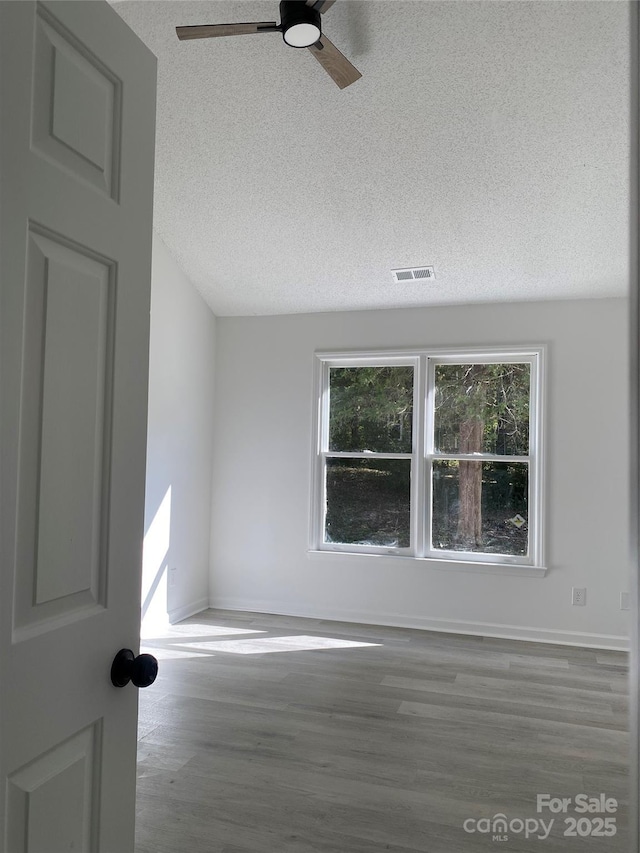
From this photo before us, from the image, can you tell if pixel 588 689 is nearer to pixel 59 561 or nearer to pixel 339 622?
pixel 339 622

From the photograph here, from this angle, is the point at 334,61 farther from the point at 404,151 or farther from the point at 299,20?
the point at 404,151

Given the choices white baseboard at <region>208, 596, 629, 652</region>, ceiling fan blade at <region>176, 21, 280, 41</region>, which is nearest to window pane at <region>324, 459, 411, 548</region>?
white baseboard at <region>208, 596, 629, 652</region>

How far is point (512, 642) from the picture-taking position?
15.0ft

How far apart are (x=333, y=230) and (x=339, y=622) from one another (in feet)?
9.74

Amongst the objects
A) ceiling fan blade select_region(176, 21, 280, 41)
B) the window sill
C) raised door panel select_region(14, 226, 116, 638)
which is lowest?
the window sill

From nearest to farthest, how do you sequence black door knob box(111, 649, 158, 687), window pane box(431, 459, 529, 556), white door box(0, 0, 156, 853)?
white door box(0, 0, 156, 853) < black door knob box(111, 649, 158, 687) < window pane box(431, 459, 529, 556)

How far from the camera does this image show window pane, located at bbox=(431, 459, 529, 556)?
15.8ft

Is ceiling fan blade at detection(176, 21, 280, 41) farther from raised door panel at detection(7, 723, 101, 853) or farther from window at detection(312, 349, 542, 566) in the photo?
window at detection(312, 349, 542, 566)

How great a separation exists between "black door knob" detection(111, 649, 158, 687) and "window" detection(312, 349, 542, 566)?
3.96 m

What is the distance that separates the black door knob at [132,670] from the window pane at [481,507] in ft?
13.2

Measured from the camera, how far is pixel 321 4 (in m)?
2.32

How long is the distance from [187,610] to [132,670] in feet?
13.6

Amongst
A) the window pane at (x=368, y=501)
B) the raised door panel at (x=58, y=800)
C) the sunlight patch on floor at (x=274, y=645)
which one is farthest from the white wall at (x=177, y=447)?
the raised door panel at (x=58, y=800)

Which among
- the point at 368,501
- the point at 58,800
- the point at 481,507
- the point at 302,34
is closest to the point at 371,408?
the point at 368,501
